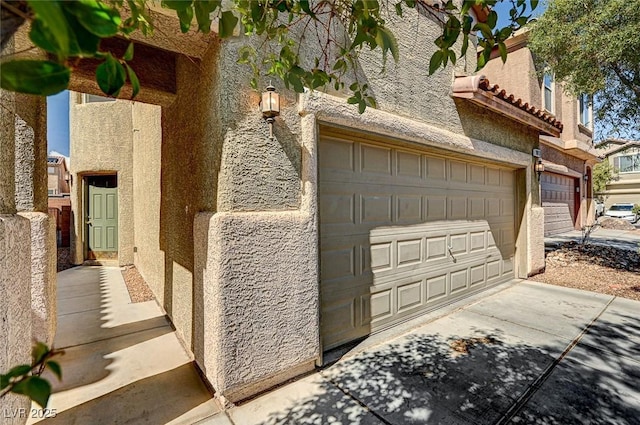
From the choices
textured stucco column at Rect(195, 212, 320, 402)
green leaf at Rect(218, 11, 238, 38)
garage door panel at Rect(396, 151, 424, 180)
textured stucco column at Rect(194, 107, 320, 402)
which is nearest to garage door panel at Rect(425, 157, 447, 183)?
garage door panel at Rect(396, 151, 424, 180)

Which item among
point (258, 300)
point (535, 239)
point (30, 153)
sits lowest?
point (258, 300)

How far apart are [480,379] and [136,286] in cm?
667

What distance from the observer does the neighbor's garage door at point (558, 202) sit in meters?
11.4

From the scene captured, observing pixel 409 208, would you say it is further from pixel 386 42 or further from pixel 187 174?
pixel 386 42

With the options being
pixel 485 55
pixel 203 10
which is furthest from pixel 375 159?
pixel 203 10

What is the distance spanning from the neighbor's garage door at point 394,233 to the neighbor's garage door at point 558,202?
774 cm

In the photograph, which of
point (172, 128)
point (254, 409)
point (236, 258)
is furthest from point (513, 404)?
point (172, 128)

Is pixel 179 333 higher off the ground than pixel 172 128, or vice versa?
pixel 172 128

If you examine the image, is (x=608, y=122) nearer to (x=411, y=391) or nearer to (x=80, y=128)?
(x=411, y=391)

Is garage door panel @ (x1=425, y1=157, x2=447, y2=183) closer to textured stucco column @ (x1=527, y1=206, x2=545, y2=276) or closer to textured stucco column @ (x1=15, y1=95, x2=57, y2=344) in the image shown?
textured stucco column @ (x1=527, y1=206, x2=545, y2=276)

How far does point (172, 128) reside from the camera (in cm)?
400

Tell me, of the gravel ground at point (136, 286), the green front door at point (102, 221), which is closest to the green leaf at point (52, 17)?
the gravel ground at point (136, 286)

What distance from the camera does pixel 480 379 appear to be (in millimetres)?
2900

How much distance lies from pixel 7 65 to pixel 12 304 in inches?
80.0
